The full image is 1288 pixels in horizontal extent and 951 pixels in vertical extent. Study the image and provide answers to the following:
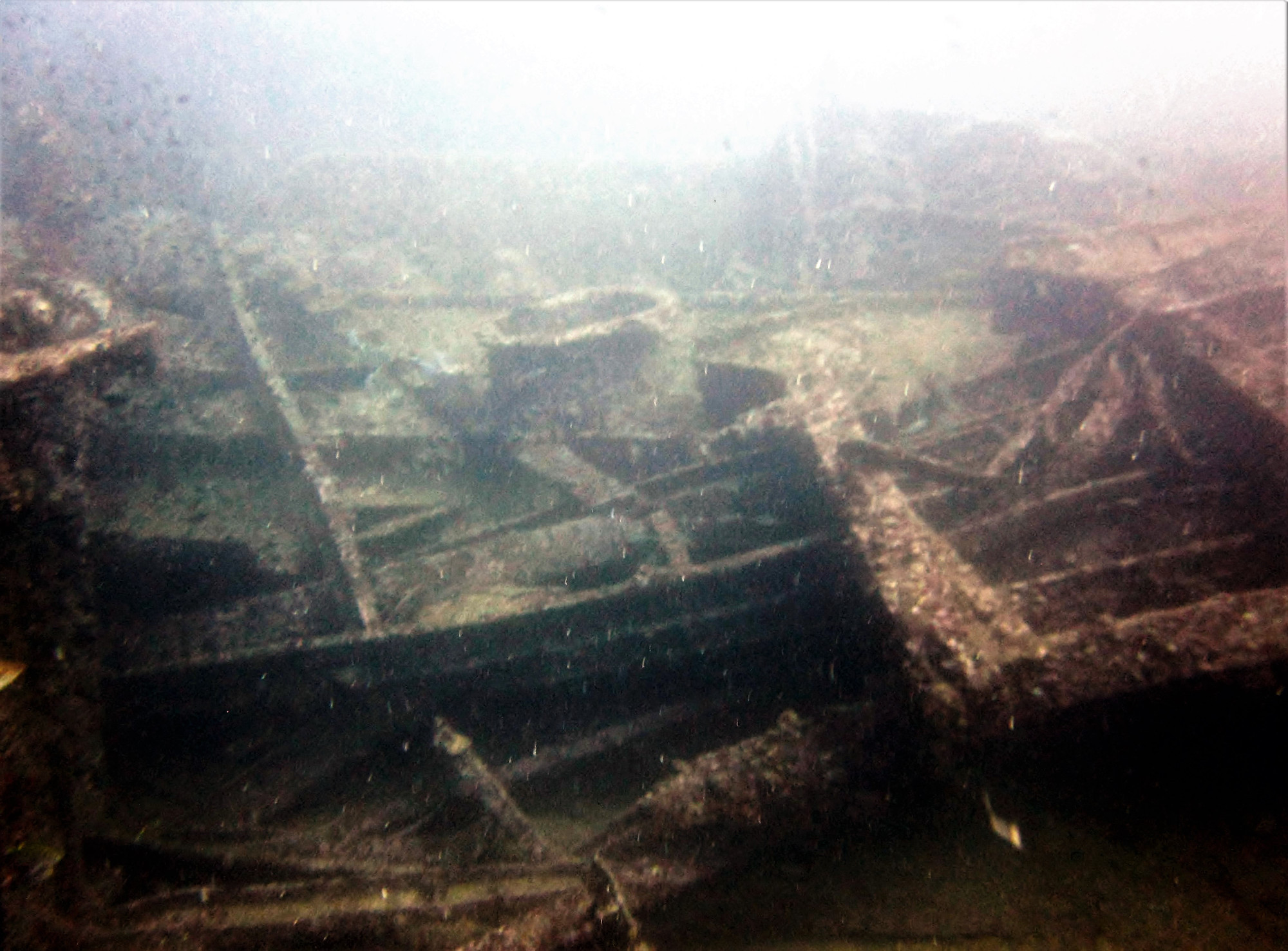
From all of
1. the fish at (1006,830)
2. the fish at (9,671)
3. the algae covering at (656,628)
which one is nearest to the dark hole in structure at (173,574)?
the algae covering at (656,628)

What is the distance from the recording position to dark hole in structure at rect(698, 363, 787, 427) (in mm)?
5844

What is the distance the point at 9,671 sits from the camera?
2234 mm

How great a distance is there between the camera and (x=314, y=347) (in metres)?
7.90

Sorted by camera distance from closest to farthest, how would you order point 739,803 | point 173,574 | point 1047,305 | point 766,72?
point 739,803 → point 173,574 → point 1047,305 → point 766,72

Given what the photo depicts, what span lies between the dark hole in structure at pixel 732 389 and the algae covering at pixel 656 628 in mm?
49

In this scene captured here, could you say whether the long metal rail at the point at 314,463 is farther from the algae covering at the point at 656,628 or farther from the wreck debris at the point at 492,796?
the wreck debris at the point at 492,796

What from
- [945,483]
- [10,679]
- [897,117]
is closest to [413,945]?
[10,679]

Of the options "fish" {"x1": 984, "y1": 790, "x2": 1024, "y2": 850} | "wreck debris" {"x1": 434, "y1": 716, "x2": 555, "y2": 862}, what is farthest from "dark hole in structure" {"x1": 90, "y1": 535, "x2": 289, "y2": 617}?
"fish" {"x1": 984, "y1": 790, "x2": 1024, "y2": 850}

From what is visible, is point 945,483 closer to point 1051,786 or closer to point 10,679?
point 1051,786

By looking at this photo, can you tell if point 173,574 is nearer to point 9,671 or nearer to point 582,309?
point 9,671

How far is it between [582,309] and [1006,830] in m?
6.79

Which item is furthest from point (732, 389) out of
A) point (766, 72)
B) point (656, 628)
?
point (766, 72)

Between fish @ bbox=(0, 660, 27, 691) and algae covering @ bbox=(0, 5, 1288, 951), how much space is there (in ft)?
0.05

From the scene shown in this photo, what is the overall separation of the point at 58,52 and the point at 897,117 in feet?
78.8
